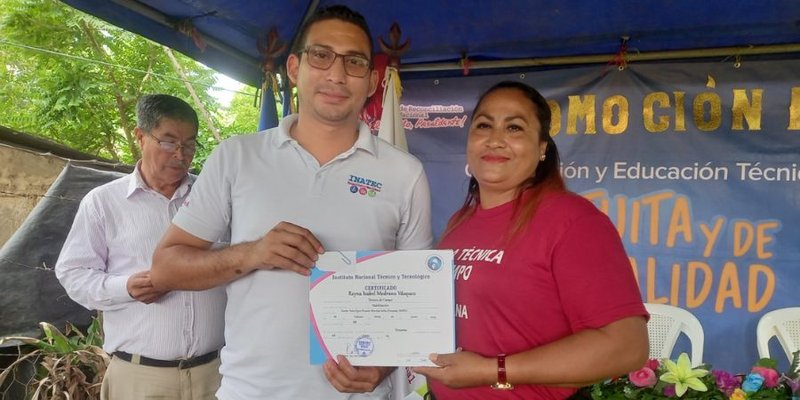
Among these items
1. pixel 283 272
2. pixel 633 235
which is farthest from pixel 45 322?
pixel 633 235

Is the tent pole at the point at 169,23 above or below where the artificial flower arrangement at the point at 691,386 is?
above

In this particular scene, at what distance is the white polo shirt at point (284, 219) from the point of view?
1.54 metres

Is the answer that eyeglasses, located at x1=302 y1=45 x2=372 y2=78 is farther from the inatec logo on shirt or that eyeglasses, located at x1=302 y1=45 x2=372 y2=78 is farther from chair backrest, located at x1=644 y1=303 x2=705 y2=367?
chair backrest, located at x1=644 y1=303 x2=705 y2=367

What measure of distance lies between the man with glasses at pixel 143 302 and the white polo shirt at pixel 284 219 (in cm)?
97

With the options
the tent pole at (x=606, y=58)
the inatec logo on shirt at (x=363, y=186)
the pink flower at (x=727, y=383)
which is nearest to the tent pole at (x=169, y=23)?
the tent pole at (x=606, y=58)

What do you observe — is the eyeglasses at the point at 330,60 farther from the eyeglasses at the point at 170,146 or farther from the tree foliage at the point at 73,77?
the tree foliage at the point at 73,77

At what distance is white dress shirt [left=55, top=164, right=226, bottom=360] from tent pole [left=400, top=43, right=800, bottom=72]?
210cm

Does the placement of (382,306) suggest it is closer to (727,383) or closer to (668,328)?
(727,383)

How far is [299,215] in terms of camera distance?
5.15 feet

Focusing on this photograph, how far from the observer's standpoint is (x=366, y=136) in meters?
1.72

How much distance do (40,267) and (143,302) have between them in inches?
58.1

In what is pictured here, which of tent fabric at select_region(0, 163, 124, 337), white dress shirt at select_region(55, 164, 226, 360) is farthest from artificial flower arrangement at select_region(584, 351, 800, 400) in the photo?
tent fabric at select_region(0, 163, 124, 337)

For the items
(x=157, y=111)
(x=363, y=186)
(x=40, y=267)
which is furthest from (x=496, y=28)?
(x=40, y=267)

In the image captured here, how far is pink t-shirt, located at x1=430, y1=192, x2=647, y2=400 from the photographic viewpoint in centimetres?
133
